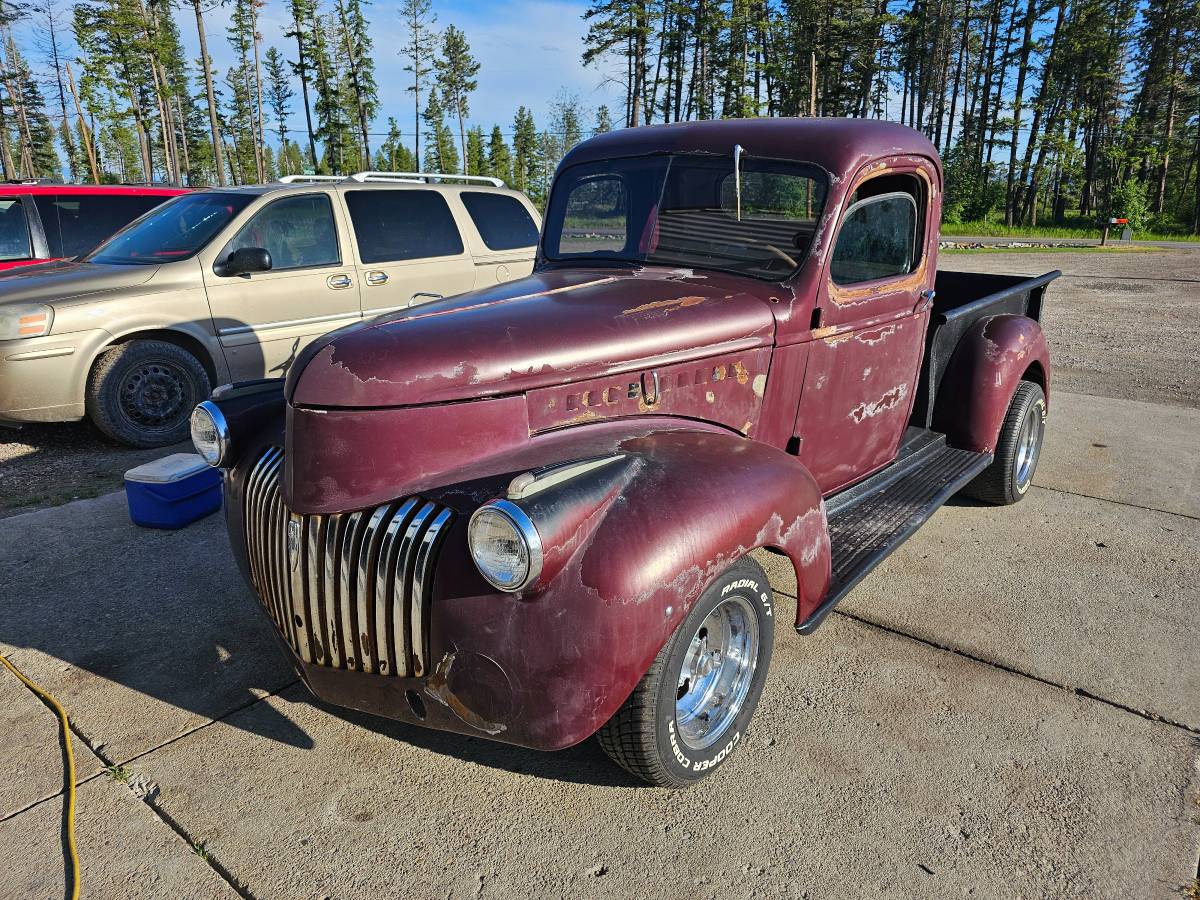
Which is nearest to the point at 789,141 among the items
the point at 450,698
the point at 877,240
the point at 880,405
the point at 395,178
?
the point at 877,240

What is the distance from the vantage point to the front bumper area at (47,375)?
219 inches

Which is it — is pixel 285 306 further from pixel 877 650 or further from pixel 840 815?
pixel 840 815

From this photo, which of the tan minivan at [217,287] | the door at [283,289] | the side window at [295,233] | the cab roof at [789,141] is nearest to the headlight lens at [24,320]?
the tan minivan at [217,287]

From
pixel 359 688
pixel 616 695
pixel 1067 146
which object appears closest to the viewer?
pixel 616 695

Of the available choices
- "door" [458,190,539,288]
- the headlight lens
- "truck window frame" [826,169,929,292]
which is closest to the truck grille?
"truck window frame" [826,169,929,292]

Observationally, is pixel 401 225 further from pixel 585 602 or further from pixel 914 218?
pixel 585 602

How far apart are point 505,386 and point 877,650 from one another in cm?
196

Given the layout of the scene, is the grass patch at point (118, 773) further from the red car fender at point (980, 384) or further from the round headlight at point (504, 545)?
the red car fender at point (980, 384)

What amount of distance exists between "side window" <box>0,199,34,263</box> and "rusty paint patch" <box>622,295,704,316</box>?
24.3 ft

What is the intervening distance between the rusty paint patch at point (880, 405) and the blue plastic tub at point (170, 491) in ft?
11.2

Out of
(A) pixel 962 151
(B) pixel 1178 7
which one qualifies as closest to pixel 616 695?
(A) pixel 962 151

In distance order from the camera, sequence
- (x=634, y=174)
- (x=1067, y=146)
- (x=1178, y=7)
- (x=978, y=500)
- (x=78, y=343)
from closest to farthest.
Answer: (x=634, y=174) < (x=978, y=500) < (x=78, y=343) < (x=1067, y=146) < (x=1178, y=7)

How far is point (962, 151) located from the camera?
4566 centimetres

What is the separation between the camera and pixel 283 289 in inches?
257
